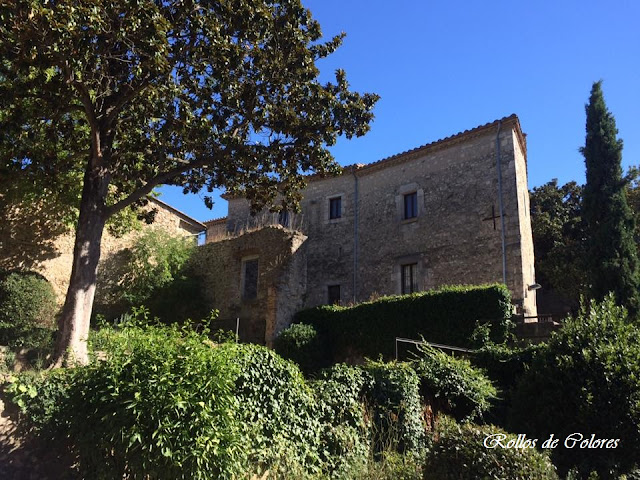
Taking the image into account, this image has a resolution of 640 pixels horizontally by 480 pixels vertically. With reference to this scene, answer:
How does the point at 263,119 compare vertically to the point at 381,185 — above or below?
below

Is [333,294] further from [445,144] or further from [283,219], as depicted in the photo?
[445,144]

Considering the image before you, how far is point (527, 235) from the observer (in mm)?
17953

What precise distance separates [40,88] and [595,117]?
18.5 m

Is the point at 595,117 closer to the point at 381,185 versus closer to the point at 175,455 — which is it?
the point at 381,185

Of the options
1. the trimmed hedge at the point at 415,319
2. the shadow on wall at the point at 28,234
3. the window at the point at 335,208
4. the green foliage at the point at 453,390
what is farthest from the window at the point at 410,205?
the shadow on wall at the point at 28,234

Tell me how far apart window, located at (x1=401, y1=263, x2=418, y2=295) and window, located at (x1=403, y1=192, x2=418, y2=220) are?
6.63ft

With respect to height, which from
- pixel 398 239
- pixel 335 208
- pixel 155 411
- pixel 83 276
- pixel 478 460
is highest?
pixel 335 208

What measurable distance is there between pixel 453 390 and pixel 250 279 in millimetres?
11811

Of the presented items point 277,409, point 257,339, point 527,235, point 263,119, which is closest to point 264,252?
point 257,339

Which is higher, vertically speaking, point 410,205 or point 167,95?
point 410,205

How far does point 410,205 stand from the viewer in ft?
65.6

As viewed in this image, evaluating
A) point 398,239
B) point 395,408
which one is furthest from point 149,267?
point 395,408

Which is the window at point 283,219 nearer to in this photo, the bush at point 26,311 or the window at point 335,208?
the window at point 335,208

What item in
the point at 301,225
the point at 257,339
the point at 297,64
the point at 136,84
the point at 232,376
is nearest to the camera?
the point at 232,376
